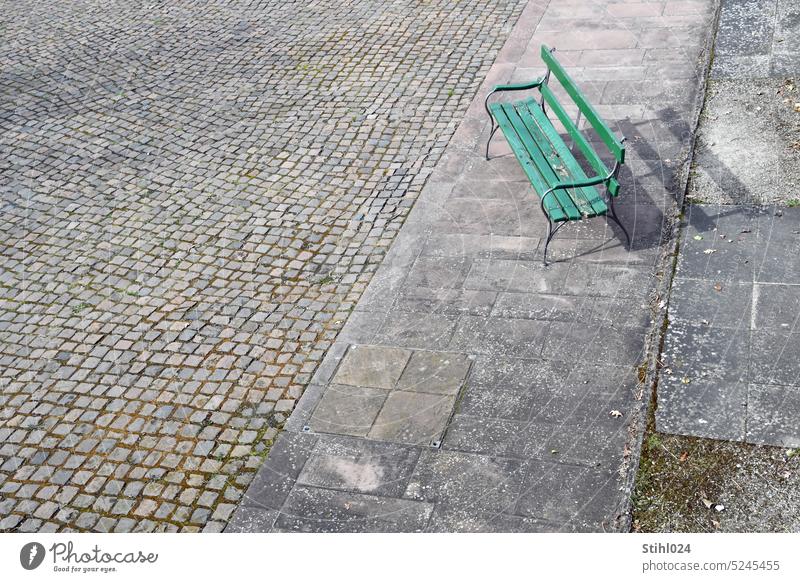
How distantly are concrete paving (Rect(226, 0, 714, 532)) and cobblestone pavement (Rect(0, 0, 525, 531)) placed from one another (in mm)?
310

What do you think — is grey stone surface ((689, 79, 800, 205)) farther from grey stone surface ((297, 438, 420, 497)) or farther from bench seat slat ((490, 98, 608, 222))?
grey stone surface ((297, 438, 420, 497))

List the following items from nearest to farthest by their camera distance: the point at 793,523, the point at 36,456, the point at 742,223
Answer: the point at 793,523
the point at 36,456
the point at 742,223

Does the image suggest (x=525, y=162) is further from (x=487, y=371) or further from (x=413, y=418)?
(x=413, y=418)

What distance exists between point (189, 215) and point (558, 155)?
3.51 meters

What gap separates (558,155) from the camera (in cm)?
803

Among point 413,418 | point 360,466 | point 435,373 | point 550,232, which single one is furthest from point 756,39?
point 360,466

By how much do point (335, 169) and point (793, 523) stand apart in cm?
551

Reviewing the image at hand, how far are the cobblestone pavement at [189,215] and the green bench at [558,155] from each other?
3.19 ft

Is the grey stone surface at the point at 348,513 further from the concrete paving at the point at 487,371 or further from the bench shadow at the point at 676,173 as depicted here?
the bench shadow at the point at 676,173

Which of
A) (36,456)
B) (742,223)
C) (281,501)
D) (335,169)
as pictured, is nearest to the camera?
(281,501)

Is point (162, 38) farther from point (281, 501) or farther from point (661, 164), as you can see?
point (281, 501)

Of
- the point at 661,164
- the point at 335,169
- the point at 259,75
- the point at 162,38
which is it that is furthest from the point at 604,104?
the point at 162,38

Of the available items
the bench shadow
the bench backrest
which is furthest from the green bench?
the bench shadow

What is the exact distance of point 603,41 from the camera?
35.3 ft
